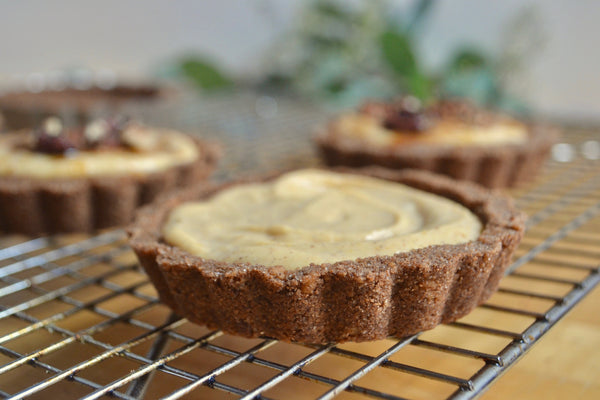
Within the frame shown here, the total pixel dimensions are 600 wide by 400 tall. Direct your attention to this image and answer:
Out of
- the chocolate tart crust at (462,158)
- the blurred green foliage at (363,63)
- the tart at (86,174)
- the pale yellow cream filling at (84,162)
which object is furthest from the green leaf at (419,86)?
the pale yellow cream filling at (84,162)

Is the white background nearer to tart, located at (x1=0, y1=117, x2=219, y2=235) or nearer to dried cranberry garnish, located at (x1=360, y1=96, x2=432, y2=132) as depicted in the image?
dried cranberry garnish, located at (x1=360, y1=96, x2=432, y2=132)

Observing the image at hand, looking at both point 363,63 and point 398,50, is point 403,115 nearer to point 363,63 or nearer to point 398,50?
point 398,50

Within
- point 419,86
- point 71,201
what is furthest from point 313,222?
point 419,86

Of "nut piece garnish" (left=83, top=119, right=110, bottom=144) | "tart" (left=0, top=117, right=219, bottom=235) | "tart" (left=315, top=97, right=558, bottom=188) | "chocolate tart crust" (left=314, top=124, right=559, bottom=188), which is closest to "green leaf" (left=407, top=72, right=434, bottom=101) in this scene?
"tart" (left=315, top=97, right=558, bottom=188)

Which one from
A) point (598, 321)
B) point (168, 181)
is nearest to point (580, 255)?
point (598, 321)

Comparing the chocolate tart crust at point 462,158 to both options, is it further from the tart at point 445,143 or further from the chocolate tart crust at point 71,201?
the chocolate tart crust at point 71,201

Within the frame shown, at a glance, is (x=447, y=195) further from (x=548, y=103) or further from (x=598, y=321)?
(x=548, y=103)
